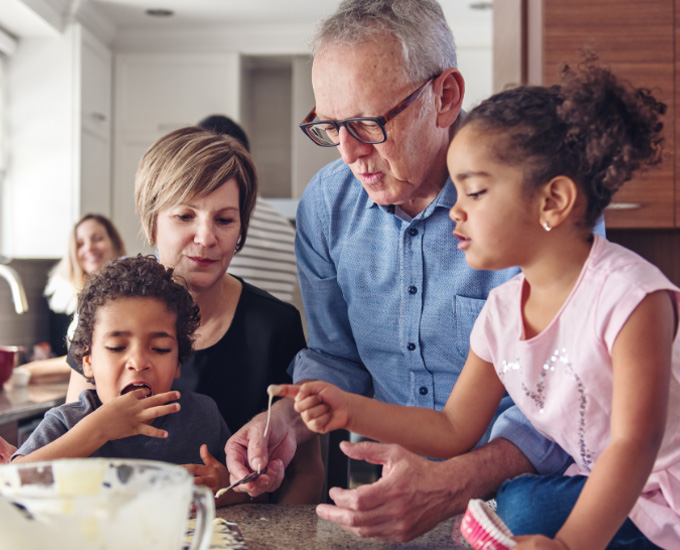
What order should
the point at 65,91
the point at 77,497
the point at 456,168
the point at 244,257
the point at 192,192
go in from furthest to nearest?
the point at 65,91 → the point at 244,257 → the point at 192,192 → the point at 456,168 → the point at 77,497

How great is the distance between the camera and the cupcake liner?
61 cm

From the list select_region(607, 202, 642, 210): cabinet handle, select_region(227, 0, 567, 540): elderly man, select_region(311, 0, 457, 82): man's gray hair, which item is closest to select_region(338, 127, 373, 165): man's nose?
select_region(227, 0, 567, 540): elderly man

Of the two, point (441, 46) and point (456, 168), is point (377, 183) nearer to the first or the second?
point (441, 46)

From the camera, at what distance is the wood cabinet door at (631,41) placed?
2.67m

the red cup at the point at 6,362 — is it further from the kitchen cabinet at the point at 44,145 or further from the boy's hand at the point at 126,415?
the boy's hand at the point at 126,415

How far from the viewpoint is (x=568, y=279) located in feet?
2.61

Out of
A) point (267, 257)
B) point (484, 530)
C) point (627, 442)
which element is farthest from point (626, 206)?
point (484, 530)

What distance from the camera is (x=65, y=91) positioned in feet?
14.7

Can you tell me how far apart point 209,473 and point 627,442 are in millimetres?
585

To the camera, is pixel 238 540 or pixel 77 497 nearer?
Answer: pixel 77 497

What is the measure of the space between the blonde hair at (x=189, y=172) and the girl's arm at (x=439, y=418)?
59cm

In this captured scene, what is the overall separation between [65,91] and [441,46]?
12.6 feet

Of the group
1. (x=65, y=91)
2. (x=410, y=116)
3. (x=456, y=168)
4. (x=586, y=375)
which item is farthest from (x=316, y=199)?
(x=65, y=91)

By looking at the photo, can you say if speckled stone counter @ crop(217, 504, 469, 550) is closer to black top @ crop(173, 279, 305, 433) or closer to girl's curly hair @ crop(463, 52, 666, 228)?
girl's curly hair @ crop(463, 52, 666, 228)
